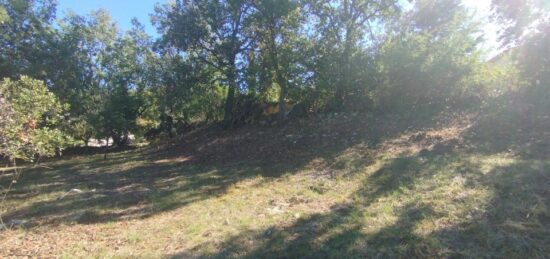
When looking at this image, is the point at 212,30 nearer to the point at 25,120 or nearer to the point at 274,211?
the point at 25,120

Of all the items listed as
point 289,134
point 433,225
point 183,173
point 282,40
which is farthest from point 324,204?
point 282,40

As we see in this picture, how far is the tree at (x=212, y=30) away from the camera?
53.3ft

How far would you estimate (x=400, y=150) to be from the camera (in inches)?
340

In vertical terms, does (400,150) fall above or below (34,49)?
below

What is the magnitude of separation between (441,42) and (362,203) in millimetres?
8094

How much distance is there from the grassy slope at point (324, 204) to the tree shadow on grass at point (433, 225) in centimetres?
2

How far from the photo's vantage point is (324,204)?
20.4 ft

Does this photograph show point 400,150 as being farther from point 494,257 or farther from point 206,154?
point 206,154

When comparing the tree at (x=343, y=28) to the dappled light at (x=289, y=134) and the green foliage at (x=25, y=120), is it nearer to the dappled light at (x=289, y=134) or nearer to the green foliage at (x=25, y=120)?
the dappled light at (x=289, y=134)

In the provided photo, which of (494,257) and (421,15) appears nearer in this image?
(494,257)

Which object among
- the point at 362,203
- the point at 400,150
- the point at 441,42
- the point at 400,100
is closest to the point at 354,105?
the point at 400,100

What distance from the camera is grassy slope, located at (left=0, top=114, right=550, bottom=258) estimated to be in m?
4.36

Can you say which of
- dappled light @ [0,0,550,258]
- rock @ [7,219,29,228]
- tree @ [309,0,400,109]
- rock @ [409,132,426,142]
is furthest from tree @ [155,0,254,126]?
rock @ [7,219,29,228]

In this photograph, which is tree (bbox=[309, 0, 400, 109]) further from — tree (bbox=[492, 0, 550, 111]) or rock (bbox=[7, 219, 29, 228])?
rock (bbox=[7, 219, 29, 228])
